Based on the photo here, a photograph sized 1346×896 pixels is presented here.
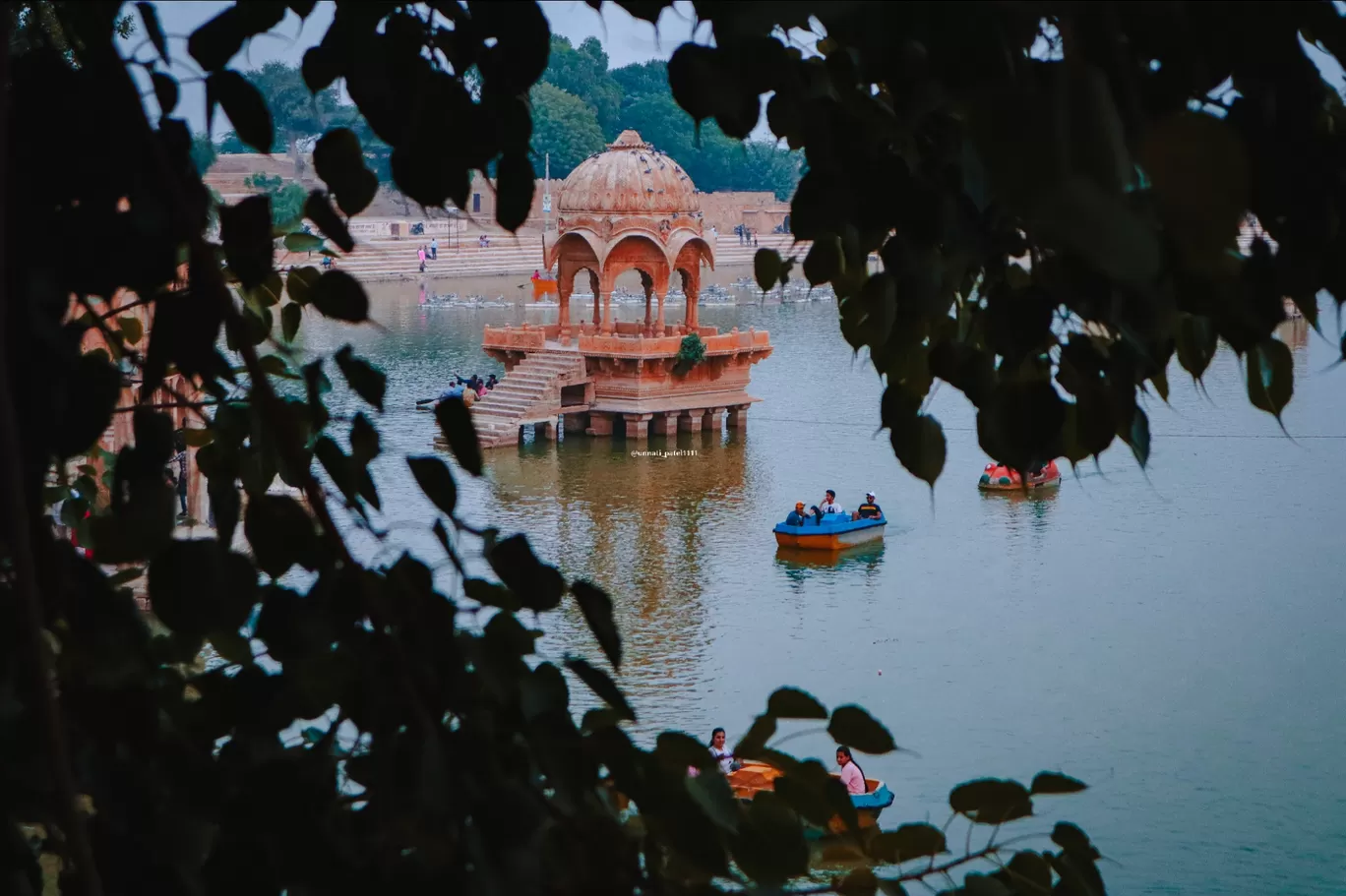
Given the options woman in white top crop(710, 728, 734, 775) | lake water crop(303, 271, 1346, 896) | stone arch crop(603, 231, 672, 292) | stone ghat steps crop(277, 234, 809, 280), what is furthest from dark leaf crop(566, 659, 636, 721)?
stone ghat steps crop(277, 234, 809, 280)

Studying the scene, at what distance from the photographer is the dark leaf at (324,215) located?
0.81 metres

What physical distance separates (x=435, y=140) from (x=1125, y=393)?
359mm

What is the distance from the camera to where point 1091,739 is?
6703 millimetres

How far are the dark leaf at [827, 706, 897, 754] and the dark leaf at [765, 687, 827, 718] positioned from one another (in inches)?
0.7

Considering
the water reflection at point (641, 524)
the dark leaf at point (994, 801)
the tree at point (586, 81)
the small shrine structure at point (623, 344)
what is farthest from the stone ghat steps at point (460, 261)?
the dark leaf at point (994, 801)

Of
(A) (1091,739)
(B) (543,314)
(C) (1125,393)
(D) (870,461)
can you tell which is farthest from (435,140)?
(B) (543,314)

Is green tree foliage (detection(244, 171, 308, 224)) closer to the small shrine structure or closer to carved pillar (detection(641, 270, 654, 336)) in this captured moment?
the small shrine structure

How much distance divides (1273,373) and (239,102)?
0.57 meters

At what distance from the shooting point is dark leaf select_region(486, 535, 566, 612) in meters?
0.73

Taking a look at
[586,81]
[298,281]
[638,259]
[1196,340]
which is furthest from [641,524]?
[586,81]

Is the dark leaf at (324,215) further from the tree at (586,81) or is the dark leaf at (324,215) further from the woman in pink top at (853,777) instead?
the tree at (586,81)

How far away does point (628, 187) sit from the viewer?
46.3 feet

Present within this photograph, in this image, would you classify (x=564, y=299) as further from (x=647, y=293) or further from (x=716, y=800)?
(x=716, y=800)

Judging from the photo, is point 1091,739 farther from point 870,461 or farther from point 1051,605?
point 870,461
